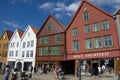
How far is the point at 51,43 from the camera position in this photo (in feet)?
133

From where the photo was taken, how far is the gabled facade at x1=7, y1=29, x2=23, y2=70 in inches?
1951

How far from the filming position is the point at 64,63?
126 ft

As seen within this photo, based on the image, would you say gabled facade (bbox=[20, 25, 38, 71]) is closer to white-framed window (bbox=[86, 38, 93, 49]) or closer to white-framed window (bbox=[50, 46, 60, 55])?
white-framed window (bbox=[50, 46, 60, 55])

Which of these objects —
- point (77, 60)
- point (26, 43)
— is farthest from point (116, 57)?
point (26, 43)

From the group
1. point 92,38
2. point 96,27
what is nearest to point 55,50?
point 92,38

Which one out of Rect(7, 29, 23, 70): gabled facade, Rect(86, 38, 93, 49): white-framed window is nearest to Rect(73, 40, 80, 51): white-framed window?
Rect(86, 38, 93, 49): white-framed window

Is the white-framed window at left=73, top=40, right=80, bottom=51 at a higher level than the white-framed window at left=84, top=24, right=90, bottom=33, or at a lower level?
lower

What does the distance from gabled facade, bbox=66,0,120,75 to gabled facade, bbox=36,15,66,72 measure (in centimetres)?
191

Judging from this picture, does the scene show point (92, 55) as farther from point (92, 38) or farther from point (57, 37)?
point (57, 37)

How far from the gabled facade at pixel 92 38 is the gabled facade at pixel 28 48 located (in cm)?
1195

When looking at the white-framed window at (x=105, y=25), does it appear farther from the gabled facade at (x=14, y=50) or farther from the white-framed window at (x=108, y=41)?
the gabled facade at (x=14, y=50)

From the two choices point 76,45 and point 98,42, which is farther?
point 76,45

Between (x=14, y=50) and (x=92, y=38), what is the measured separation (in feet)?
90.7

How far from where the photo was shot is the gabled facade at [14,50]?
4955 cm
